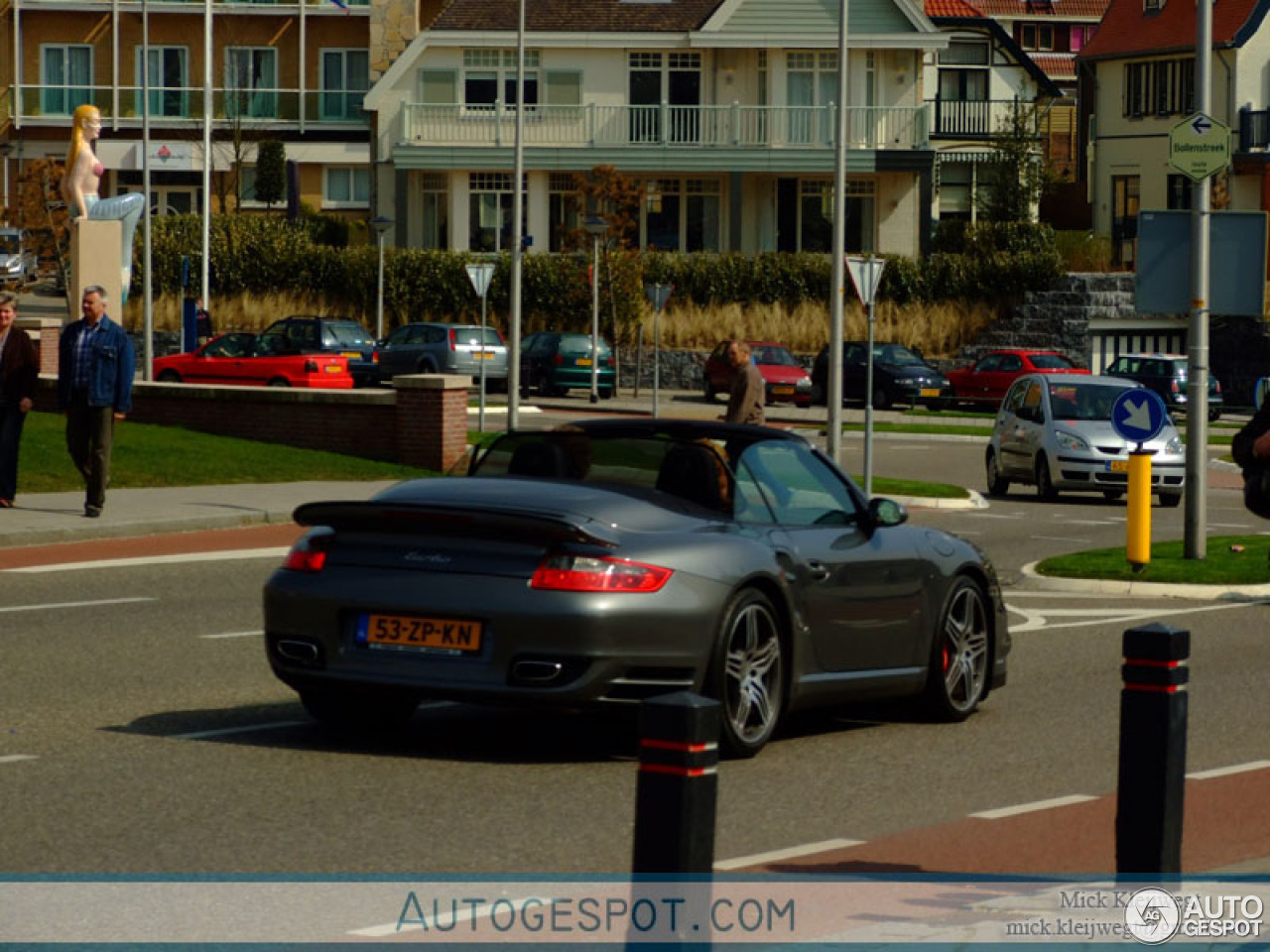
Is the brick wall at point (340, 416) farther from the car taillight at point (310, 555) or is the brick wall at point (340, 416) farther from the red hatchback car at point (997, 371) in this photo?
the red hatchback car at point (997, 371)

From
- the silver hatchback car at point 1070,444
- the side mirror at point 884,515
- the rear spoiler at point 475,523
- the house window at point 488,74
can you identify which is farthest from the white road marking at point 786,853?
the house window at point 488,74

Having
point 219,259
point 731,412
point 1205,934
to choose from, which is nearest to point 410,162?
point 219,259

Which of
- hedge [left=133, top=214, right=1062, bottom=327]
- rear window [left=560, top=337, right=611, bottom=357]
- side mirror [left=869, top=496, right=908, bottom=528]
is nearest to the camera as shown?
side mirror [left=869, top=496, right=908, bottom=528]

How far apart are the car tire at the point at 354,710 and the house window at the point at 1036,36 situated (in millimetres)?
117813

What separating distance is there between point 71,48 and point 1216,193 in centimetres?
3787

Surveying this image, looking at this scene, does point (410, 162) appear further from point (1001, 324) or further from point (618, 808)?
point (618, 808)

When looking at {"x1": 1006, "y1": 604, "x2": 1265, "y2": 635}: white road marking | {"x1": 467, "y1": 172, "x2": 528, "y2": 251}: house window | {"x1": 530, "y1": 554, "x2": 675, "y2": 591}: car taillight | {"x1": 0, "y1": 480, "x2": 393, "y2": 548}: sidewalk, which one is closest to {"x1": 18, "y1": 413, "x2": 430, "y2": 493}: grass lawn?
{"x1": 0, "y1": 480, "x2": 393, "y2": 548}: sidewalk

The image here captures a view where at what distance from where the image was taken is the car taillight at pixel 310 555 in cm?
991

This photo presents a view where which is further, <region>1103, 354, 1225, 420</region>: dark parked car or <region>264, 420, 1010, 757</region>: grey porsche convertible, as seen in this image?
<region>1103, 354, 1225, 420</region>: dark parked car

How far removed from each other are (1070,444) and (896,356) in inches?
1022

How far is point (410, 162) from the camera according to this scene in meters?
67.1

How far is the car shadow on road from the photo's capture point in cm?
1008

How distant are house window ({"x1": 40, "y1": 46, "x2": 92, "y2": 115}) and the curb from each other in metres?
64.9

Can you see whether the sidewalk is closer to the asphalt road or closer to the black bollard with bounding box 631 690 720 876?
the asphalt road
